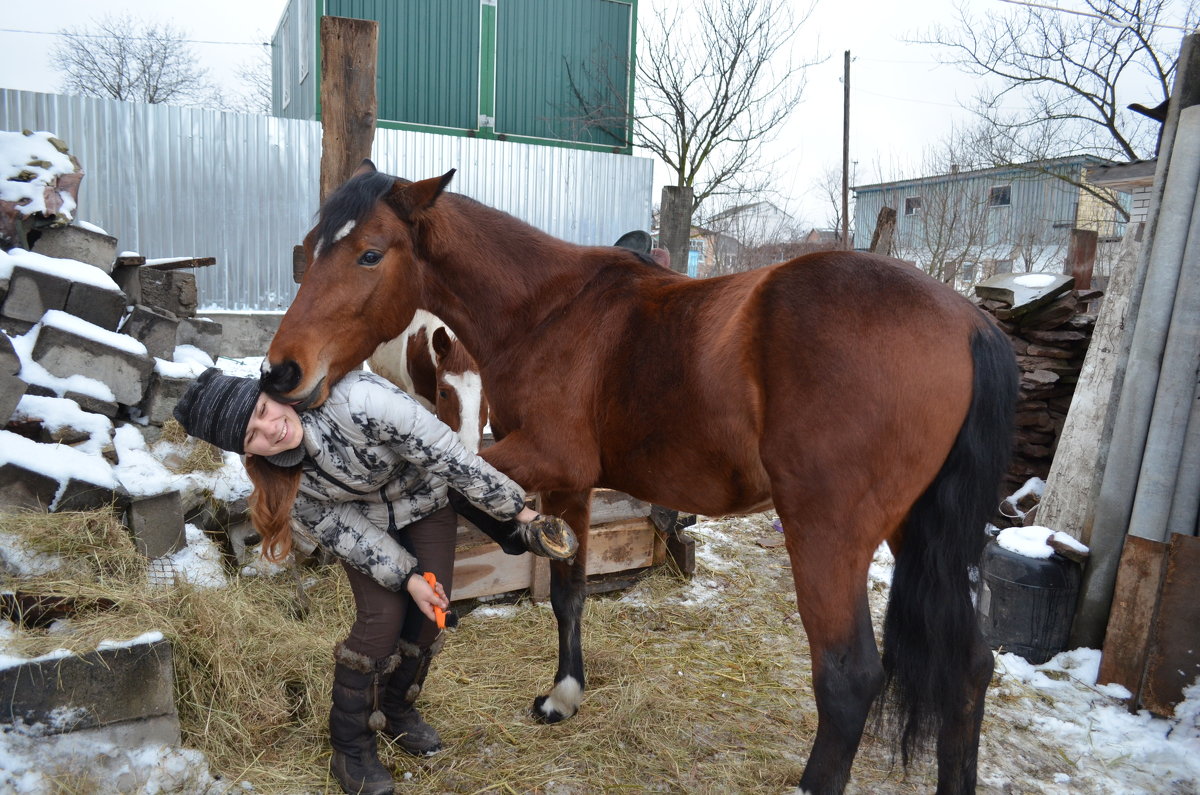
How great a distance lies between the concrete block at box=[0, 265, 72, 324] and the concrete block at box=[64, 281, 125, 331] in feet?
0.26

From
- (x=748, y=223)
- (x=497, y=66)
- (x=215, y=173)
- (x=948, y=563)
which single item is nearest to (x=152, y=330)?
(x=948, y=563)

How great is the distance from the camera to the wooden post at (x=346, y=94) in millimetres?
4090

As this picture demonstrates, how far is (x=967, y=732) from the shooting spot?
2.23 meters

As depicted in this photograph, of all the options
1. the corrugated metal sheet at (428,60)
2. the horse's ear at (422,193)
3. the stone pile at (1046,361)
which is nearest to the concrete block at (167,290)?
the horse's ear at (422,193)

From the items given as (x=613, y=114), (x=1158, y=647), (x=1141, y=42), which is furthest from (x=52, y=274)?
(x=1141, y=42)

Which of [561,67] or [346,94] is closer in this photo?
[346,94]

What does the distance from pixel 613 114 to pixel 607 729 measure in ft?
39.6

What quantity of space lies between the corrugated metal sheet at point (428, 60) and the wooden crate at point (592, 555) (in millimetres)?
9759

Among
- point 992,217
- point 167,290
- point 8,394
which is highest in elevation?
point 992,217

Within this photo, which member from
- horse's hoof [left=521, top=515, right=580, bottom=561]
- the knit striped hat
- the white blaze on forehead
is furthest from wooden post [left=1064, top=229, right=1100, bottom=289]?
the knit striped hat

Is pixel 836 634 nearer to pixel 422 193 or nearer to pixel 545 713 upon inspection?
pixel 545 713

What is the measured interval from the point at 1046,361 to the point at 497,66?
9959 millimetres

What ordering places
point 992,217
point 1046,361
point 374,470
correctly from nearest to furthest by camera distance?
1. point 374,470
2. point 1046,361
3. point 992,217

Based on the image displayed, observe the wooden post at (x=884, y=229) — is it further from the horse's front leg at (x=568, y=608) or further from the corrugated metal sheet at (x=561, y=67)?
the horse's front leg at (x=568, y=608)
